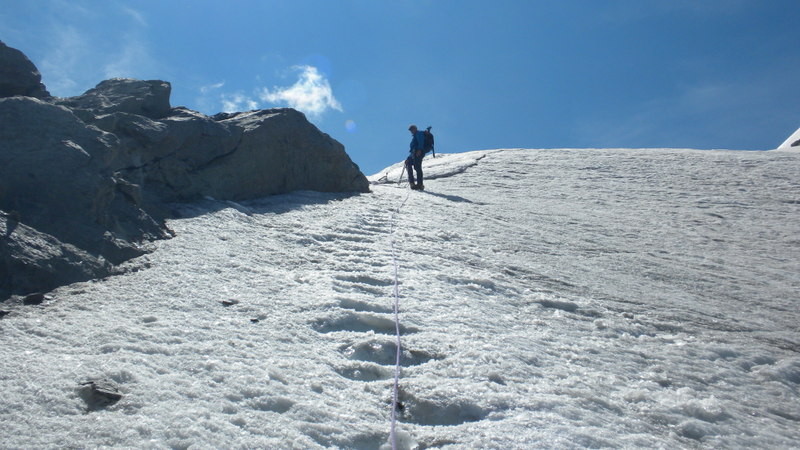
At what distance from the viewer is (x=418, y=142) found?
18344 mm

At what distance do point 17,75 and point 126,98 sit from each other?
249 centimetres

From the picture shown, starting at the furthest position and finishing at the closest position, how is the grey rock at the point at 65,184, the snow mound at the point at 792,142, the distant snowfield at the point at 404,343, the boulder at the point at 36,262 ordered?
the snow mound at the point at 792,142 < the grey rock at the point at 65,184 < the boulder at the point at 36,262 < the distant snowfield at the point at 404,343

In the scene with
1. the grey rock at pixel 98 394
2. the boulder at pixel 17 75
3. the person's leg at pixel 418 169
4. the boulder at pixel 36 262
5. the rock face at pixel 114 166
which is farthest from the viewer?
the person's leg at pixel 418 169

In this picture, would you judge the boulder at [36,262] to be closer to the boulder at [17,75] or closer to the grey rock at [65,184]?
the grey rock at [65,184]

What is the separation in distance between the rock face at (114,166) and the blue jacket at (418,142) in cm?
366

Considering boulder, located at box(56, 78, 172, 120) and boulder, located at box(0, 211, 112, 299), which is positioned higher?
boulder, located at box(56, 78, 172, 120)

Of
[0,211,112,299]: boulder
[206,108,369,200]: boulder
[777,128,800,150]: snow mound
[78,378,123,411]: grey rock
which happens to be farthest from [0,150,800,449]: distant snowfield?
[777,128,800,150]: snow mound

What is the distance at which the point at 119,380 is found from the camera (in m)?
4.18

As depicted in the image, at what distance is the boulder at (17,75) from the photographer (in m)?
8.98

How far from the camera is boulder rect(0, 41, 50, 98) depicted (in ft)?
29.5

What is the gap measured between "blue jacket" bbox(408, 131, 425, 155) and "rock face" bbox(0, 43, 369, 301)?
3664 millimetres

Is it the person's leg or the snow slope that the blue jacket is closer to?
the person's leg

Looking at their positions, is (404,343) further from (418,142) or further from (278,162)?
(418,142)

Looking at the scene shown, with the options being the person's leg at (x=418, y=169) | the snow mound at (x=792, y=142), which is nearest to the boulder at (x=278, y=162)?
the person's leg at (x=418, y=169)
